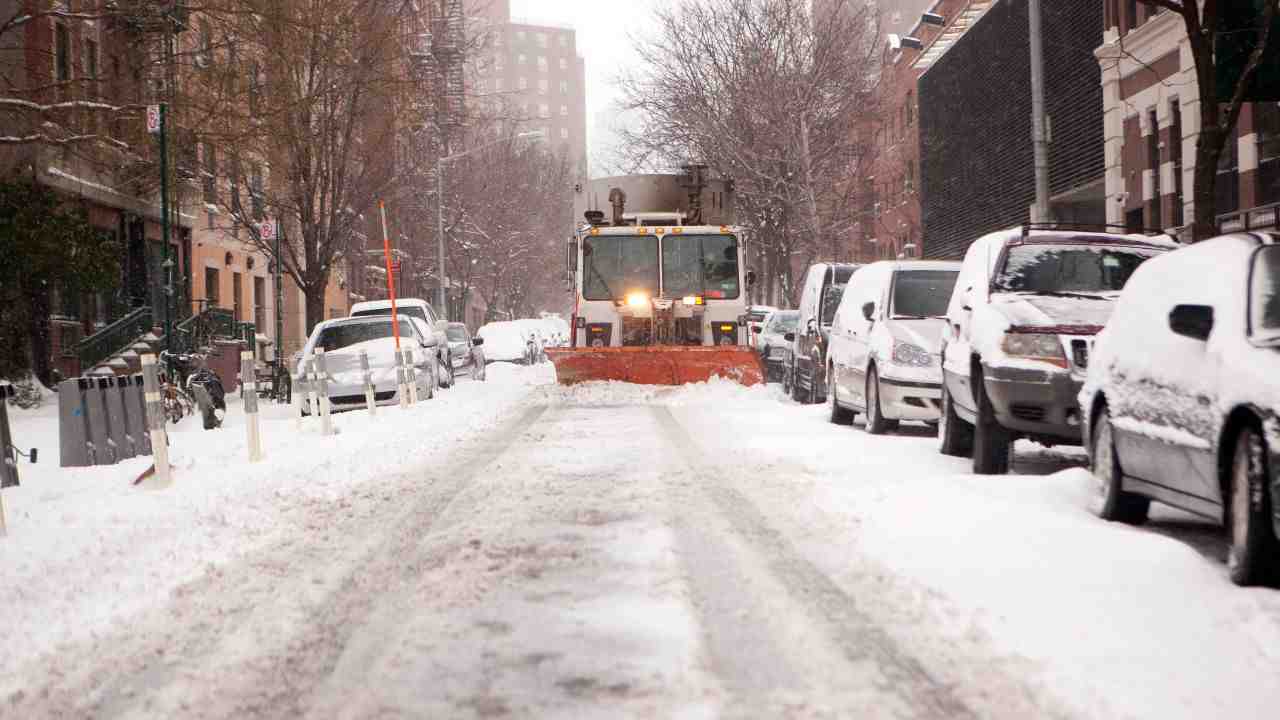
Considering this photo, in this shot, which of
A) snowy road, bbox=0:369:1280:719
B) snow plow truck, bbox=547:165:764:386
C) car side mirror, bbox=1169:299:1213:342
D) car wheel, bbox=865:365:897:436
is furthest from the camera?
snow plow truck, bbox=547:165:764:386

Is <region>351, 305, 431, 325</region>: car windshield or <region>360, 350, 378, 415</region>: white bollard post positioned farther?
<region>351, 305, 431, 325</region>: car windshield

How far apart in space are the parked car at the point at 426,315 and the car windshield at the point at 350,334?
6.14ft

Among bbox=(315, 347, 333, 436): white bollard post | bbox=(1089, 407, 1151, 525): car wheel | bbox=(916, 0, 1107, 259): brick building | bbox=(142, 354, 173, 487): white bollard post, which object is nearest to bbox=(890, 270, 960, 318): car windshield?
bbox=(315, 347, 333, 436): white bollard post

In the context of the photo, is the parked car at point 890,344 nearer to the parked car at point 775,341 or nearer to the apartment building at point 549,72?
the parked car at point 775,341

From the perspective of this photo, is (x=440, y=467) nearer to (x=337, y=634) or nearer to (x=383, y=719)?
(x=337, y=634)

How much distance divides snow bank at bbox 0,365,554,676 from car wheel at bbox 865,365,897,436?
167 inches

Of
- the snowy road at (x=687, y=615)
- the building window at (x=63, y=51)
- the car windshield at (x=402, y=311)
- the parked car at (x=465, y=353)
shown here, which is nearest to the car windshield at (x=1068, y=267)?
the snowy road at (x=687, y=615)

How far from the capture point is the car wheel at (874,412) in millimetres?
16188

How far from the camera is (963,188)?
4856cm


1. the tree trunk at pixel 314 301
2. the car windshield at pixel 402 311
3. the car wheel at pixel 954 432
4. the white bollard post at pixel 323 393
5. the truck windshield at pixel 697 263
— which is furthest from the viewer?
the tree trunk at pixel 314 301

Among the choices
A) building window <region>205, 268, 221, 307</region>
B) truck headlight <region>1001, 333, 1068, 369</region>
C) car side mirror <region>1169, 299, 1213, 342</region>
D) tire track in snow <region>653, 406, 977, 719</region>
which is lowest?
tire track in snow <region>653, 406, 977, 719</region>

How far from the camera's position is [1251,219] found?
83.8 feet

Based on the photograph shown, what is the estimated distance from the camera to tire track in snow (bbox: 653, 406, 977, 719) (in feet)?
15.8

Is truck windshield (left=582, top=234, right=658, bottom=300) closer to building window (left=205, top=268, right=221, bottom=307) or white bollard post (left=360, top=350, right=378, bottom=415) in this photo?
white bollard post (left=360, top=350, right=378, bottom=415)
